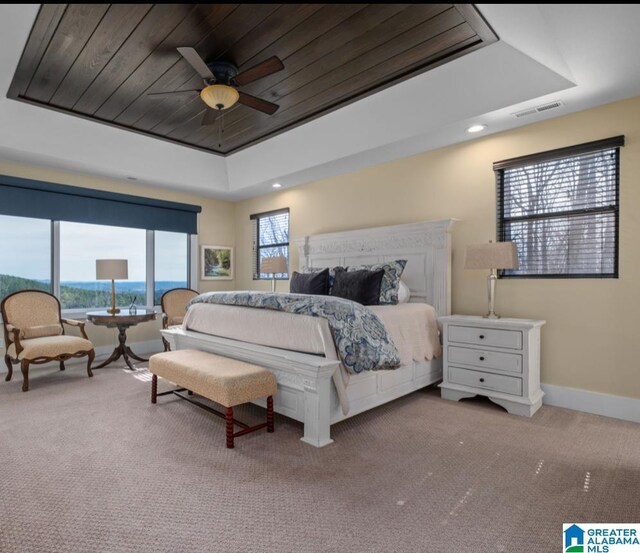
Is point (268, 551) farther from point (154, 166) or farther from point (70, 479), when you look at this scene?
point (154, 166)

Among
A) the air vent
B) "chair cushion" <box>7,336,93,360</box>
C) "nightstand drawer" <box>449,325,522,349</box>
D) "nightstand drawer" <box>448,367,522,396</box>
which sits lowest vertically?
"nightstand drawer" <box>448,367,522,396</box>

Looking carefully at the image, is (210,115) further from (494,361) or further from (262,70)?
(494,361)

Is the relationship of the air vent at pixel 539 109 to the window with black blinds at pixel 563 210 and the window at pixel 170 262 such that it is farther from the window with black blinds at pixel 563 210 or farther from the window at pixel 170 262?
the window at pixel 170 262

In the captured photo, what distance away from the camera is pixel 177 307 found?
17.9 ft

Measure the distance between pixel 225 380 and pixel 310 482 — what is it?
0.81 m

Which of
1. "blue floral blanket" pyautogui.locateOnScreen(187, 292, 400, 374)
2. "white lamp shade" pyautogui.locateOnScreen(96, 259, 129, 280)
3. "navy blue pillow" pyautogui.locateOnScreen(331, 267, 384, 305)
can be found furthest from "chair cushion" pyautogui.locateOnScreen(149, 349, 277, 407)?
"white lamp shade" pyautogui.locateOnScreen(96, 259, 129, 280)

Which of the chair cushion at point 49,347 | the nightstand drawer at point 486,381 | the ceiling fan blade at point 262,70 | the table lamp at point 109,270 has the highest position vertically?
the ceiling fan blade at point 262,70

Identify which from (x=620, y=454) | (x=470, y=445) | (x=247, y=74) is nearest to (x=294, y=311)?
(x=470, y=445)

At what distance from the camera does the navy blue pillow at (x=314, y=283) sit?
4.21 metres

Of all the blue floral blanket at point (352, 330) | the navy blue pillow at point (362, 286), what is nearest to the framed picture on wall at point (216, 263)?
the navy blue pillow at point (362, 286)

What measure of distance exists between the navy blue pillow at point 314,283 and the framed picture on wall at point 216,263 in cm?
256

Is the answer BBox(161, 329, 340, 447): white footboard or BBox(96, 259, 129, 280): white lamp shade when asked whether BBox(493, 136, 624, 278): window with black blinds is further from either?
BBox(96, 259, 129, 280): white lamp shade

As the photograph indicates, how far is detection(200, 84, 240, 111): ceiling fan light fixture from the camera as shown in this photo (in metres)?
2.95

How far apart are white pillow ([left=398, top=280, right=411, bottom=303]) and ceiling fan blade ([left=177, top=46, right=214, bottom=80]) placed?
8.56 feet
